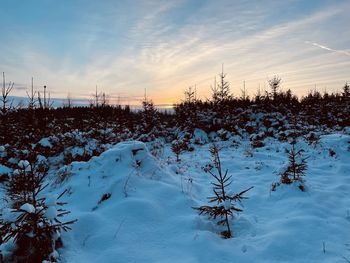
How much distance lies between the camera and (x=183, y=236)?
4.11m

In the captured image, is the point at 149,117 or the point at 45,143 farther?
the point at 149,117

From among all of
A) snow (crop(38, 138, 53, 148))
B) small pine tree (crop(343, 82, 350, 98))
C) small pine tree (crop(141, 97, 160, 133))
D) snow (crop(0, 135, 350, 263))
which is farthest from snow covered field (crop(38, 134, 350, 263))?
small pine tree (crop(343, 82, 350, 98))

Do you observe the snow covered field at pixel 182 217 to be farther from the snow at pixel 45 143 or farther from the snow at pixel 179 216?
the snow at pixel 45 143

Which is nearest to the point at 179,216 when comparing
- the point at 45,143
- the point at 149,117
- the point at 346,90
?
the point at 45,143

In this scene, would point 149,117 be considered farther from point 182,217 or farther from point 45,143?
point 182,217

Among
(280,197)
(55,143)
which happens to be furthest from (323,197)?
(55,143)

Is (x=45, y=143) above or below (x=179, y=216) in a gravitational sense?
above

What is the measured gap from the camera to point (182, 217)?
183 inches

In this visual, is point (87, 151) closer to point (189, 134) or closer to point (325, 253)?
point (189, 134)

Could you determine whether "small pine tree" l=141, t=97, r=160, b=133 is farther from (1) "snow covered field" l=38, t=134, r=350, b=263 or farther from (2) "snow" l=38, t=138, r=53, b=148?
(1) "snow covered field" l=38, t=134, r=350, b=263

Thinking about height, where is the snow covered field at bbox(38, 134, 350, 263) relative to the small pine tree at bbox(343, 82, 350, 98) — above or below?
below

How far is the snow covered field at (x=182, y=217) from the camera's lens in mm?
3670

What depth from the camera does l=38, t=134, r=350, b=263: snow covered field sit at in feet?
12.0

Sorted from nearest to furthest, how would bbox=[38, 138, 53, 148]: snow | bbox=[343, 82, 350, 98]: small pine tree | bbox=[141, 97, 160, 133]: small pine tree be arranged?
bbox=[38, 138, 53, 148]: snow < bbox=[141, 97, 160, 133]: small pine tree < bbox=[343, 82, 350, 98]: small pine tree
